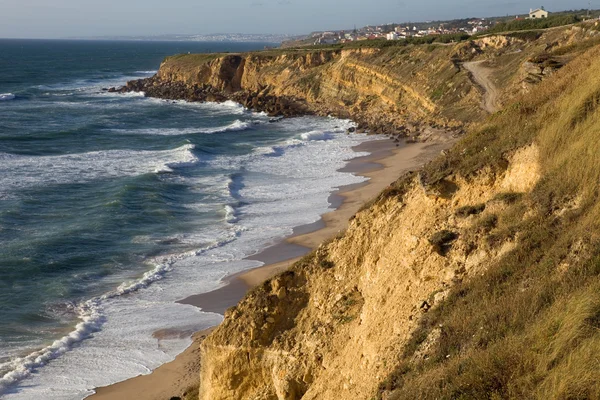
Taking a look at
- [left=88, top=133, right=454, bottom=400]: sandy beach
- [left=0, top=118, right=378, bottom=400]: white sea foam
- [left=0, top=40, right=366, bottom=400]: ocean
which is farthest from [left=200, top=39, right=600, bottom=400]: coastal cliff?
[left=0, top=40, right=366, bottom=400]: ocean

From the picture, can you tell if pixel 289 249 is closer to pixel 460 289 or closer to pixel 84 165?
pixel 460 289

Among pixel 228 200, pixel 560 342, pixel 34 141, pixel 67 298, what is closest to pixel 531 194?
pixel 560 342

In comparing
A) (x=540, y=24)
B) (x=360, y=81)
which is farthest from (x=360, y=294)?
(x=540, y=24)

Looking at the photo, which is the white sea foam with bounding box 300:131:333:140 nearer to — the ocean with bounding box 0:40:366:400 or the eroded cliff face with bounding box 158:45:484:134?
the ocean with bounding box 0:40:366:400

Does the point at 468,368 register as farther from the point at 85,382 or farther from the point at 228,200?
the point at 228,200

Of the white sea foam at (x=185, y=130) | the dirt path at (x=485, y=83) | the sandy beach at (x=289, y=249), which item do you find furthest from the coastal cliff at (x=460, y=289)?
the white sea foam at (x=185, y=130)

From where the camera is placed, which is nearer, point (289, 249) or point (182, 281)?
point (182, 281)

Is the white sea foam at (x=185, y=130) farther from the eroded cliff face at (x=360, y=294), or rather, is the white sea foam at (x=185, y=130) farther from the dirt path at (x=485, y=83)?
the eroded cliff face at (x=360, y=294)
